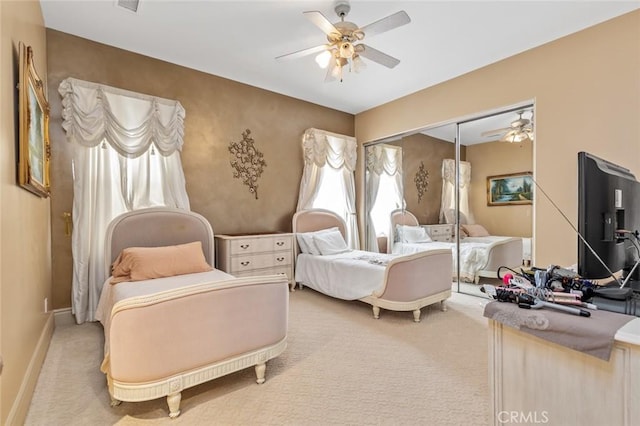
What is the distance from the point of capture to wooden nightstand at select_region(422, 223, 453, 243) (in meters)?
4.43

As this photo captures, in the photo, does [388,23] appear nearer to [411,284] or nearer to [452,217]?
[411,284]

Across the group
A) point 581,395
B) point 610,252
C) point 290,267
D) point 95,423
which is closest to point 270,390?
point 95,423

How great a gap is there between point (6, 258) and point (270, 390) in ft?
5.60

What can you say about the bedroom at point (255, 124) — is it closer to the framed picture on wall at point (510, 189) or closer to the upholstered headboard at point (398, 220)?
the framed picture on wall at point (510, 189)

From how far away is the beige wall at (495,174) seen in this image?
3.70 metres

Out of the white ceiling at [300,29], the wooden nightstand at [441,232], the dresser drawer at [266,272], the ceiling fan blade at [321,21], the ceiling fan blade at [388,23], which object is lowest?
the dresser drawer at [266,272]

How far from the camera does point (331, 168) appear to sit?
17.9 feet

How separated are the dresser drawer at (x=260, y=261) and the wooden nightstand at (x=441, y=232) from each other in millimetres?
2149

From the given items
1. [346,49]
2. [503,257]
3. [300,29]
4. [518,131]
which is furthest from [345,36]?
[503,257]

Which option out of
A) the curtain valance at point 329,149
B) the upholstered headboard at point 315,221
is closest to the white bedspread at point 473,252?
the upholstered headboard at point 315,221

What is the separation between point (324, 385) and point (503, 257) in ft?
9.96

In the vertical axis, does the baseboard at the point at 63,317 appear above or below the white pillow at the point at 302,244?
below

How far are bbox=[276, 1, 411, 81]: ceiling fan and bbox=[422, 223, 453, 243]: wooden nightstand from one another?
2.44 m

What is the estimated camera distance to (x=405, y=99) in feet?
16.3
